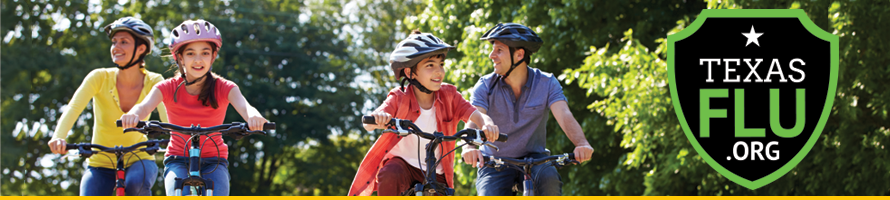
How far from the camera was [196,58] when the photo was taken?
5.35m

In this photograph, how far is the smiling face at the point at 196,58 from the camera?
534 centimetres

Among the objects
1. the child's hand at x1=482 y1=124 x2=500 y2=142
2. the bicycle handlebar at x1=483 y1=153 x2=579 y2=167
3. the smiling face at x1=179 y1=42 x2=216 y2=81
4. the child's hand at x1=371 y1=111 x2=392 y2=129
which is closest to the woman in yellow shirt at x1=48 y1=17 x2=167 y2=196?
the smiling face at x1=179 y1=42 x2=216 y2=81

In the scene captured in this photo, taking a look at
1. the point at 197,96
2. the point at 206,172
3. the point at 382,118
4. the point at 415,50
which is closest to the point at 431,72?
the point at 415,50

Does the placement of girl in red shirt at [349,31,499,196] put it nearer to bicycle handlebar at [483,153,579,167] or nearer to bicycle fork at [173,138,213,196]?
bicycle handlebar at [483,153,579,167]

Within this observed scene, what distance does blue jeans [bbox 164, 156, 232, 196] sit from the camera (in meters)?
4.98

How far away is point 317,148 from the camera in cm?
2959

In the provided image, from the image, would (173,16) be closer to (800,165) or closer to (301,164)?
(301,164)

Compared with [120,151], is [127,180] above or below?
below

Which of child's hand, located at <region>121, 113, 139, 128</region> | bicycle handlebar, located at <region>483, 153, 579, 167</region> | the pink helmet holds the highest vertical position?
the pink helmet

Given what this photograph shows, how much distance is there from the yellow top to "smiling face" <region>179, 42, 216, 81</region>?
87cm

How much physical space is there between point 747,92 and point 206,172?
26.4 feet

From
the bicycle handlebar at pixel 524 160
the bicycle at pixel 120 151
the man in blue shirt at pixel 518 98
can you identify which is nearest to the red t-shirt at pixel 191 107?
the bicycle at pixel 120 151

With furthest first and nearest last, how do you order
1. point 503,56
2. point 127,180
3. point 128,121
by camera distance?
point 127,180 < point 503,56 < point 128,121

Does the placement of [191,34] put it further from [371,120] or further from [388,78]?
[388,78]
